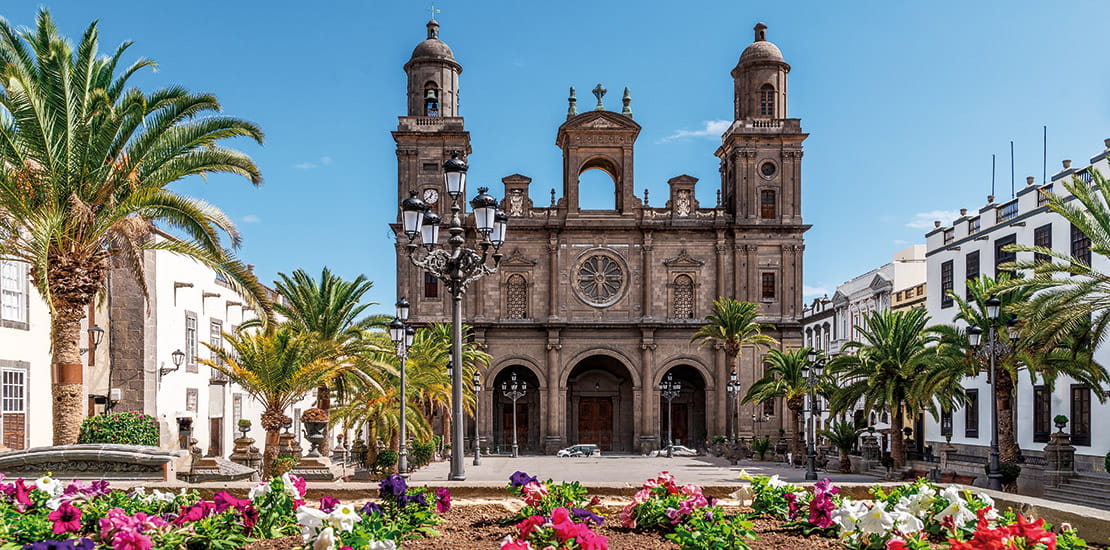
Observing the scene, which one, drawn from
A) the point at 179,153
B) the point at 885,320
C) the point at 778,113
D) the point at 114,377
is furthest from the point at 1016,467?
the point at 778,113

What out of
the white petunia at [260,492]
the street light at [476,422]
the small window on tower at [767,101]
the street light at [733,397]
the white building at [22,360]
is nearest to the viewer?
the white petunia at [260,492]

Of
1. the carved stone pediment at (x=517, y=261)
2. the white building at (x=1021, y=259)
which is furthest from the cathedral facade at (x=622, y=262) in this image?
the white building at (x=1021, y=259)

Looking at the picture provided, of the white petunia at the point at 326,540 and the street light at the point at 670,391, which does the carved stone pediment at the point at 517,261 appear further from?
the white petunia at the point at 326,540

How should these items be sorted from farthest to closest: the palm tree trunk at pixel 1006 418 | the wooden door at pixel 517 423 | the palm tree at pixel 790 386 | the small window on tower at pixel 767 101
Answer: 1. the wooden door at pixel 517 423
2. the small window on tower at pixel 767 101
3. the palm tree at pixel 790 386
4. the palm tree trunk at pixel 1006 418

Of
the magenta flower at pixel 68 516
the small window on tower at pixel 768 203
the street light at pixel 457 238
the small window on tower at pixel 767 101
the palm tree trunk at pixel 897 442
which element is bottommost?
the palm tree trunk at pixel 897 442

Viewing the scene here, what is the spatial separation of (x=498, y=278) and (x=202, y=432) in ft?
66.6

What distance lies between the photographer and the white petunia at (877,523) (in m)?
7.92

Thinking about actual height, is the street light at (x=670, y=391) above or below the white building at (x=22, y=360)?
below

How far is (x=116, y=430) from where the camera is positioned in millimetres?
19094

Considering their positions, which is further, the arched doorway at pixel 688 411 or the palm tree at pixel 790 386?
the arched doorway at pixel 688 411

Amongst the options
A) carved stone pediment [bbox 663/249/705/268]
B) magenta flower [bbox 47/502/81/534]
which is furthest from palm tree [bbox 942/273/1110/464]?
carved stone pediment [bbox 663/249/705/268]

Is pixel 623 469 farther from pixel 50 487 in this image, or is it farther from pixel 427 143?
pixel 50 487

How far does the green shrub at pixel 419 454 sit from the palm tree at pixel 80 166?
715 inches

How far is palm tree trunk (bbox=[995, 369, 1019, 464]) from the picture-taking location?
2784 cm
